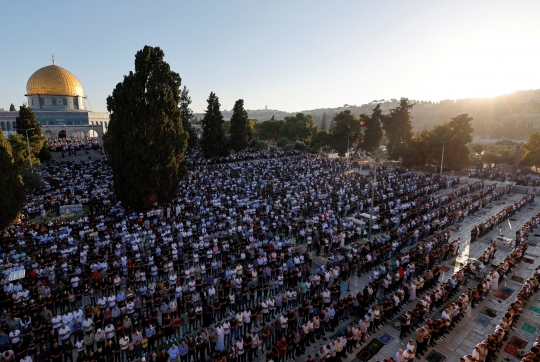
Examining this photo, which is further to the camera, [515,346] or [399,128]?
[399,128]

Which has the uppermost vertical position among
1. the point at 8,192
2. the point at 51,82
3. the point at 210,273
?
the point at 51,82

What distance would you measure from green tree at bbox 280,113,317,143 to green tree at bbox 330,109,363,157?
49.4ft

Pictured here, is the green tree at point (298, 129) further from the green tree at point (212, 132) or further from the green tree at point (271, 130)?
the green tree at point (212, 132)

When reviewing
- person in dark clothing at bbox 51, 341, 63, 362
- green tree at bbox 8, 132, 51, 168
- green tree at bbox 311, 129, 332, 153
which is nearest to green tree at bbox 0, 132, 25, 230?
green tree at bbox 8, 132, 51, 168

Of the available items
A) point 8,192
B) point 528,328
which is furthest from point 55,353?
point 528,328

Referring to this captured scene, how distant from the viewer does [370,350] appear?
10.2 m

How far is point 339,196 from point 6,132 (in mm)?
72922

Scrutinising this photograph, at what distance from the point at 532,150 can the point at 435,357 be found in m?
41.1

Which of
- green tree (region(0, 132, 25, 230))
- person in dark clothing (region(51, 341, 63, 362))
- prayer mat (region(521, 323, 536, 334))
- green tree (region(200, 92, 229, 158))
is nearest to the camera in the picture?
person in dark clothing (region(51, 341, 63, 362))

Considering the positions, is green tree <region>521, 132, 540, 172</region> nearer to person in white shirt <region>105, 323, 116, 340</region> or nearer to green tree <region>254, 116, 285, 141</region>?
green tree <region>254, 116, 285, 141</region>

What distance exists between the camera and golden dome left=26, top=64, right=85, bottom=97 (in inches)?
2650

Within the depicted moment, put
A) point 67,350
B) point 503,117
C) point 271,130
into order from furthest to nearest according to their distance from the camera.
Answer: point 503,117 < point 271,130 < point 67,350

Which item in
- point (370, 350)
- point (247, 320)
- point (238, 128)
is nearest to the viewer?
point (370, 350)

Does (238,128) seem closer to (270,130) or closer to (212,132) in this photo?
(212,132)
